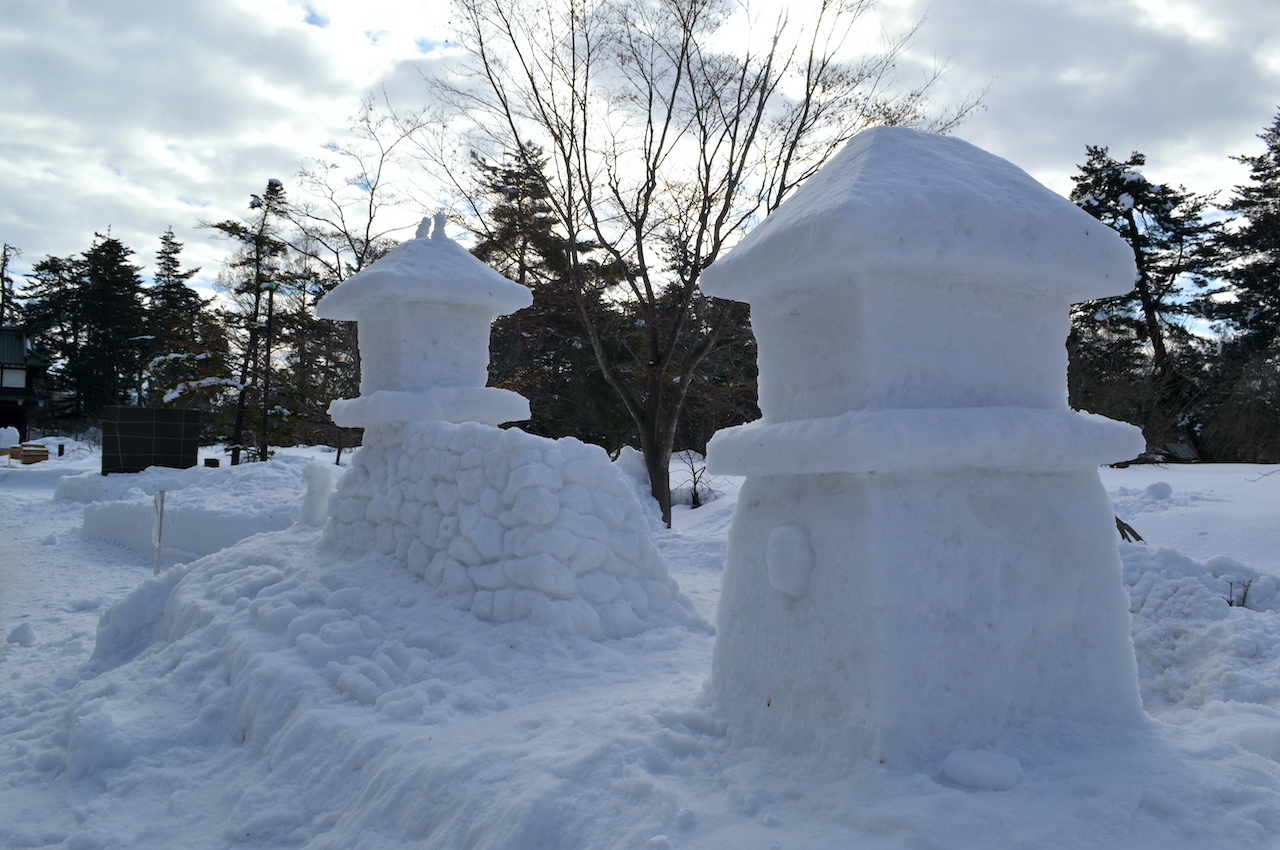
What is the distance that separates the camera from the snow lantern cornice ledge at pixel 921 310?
2334mm

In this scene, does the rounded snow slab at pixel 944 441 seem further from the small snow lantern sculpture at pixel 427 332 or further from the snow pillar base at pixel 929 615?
the small snow lantern sculpture at pixel 427 332

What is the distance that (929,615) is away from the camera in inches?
92.0

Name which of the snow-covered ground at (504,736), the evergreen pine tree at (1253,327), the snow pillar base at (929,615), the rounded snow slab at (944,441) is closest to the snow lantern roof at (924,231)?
the rounded snow slab at (944,441)

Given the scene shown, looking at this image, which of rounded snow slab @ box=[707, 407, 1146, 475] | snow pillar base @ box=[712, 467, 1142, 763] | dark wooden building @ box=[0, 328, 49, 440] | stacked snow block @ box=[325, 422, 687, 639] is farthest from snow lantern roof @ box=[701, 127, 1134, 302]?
dark wooden building @ box=[0, 328, 49, 440]

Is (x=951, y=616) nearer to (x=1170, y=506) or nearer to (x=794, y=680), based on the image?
(x=794, y=680)

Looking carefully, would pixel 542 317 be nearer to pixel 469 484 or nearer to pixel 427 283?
pixel 427 283

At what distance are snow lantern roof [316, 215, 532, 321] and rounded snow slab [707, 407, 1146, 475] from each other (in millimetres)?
3876

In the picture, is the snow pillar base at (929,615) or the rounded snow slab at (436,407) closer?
the snow pillar base at (929,615)

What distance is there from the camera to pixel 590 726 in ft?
9.61

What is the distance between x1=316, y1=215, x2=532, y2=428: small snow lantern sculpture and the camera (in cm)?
587

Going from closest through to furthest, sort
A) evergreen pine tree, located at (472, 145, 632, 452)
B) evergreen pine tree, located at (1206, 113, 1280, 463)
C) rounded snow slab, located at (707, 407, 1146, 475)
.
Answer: rounded snow slab, located at (707, 407, 1146, 475)
evergreen pine tree, located at (472, 145, 632, 452)
evergreen pine tree, located at (1206, 113, 1280, 463)

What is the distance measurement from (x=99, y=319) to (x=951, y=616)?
124ft

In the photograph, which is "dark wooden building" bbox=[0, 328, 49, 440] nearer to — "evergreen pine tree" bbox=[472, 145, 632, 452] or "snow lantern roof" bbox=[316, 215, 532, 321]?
"evergreen pine tree" bbox=[472, 145, 632, 452]

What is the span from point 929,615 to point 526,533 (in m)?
2.83
